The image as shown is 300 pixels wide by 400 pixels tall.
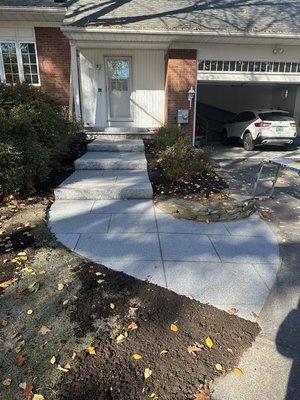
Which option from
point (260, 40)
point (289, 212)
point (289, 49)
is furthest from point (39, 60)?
point (289, 212)

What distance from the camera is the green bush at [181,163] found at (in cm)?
707

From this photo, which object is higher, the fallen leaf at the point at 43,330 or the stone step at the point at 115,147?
the stone step at the point at 115,147

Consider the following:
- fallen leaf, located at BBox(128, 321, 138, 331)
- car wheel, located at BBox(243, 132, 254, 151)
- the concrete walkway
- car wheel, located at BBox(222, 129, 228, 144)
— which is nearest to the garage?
car wheel, located at BBox(222, 129, 228, 144)

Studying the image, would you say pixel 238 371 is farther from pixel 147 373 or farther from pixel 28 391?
pixel 28 391

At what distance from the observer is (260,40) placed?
1029 centimetres

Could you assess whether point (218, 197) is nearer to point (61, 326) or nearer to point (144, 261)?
point (144, 261)

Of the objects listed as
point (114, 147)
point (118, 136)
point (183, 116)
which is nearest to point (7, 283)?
point (114, 147)

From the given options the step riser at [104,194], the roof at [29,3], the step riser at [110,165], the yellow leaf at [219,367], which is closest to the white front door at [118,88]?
the roof at [29,3]

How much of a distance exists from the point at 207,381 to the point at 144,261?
1806 millimetres

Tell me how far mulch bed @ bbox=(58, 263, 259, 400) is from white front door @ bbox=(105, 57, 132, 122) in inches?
366

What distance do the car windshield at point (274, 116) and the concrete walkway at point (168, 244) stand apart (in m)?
7.83

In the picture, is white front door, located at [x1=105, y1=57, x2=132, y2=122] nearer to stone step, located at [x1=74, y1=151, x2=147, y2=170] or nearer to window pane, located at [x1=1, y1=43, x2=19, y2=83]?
window pane, located at [x1=1, y1=43, x2=19, y2=83]

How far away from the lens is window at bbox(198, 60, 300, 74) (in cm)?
1087

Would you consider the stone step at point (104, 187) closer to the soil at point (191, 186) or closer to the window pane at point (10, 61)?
the soil at point (191, 186)
